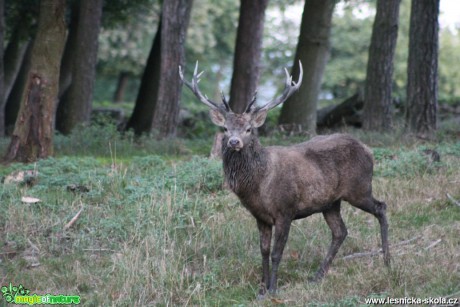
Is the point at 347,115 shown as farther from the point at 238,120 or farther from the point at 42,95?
the point at 238,120

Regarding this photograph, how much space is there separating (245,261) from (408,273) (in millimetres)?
2108

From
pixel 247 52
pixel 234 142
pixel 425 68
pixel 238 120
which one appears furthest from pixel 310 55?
pixel 234 142

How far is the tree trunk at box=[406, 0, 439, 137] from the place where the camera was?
15938 millimetres

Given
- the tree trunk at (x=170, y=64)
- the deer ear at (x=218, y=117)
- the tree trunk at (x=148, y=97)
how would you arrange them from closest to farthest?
1. the deer ear at (x=218, y=117)
2. the tree trunk at (x=170, y=64)
3. the tree trunk at (x=148, y=97)

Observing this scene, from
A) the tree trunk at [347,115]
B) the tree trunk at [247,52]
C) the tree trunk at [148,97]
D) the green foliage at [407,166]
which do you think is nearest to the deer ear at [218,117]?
the green foliage at [407,166]

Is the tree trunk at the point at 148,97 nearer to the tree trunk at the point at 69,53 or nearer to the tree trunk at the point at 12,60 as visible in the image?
the tree trunk at the point at 69,53

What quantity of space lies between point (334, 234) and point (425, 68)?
7.45 m

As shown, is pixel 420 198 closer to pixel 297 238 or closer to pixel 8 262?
pixel 297 238

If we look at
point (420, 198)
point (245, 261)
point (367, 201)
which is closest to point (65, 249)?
point (245, 261)

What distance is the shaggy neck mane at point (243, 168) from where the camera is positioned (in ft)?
29.0

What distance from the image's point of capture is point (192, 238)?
10305 mm

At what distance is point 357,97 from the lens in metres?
21.7
